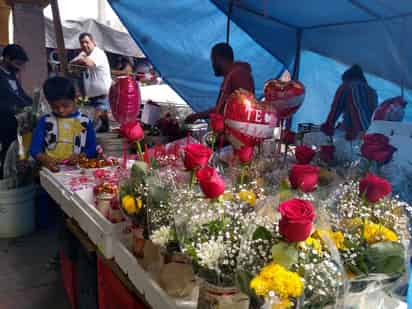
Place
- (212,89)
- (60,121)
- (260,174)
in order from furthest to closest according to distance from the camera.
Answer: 1. (212,89)
2. (60,121)
3. (260,174)

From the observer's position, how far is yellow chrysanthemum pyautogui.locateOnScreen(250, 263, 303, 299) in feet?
2.09

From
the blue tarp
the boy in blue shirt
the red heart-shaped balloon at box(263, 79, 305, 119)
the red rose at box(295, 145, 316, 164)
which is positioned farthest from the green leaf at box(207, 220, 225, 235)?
the blue tarp

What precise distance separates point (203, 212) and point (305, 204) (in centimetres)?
27

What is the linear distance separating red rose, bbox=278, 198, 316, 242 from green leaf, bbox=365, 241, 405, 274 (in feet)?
0.63

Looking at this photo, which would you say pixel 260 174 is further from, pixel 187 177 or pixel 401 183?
pixel 401 183

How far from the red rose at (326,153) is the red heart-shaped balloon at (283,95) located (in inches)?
11.9

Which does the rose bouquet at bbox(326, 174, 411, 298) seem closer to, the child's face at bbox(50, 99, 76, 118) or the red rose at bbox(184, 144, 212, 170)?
the red rose at bbox(184, 144, 212, 170)

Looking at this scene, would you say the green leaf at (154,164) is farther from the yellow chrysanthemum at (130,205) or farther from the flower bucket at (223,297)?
the flower bucket at (223,297)

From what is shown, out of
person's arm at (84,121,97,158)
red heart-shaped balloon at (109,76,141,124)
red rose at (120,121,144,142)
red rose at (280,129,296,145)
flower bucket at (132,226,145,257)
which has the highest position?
red heart-shaped balloon at (109,76,141,124)

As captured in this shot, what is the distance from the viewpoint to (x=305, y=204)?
68cm

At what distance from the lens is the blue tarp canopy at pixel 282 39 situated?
2508 mm

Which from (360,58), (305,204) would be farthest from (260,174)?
(360,58)

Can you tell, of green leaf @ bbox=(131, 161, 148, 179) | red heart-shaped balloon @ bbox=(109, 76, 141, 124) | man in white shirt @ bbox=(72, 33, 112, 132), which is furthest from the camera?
man in white shirt @ bbox=(72, 33, 112, 132)

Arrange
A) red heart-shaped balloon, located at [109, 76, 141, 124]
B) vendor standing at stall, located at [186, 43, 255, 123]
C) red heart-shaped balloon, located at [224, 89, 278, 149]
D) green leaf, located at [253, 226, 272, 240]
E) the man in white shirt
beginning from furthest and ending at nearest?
the man in white shirt
vendor standing at stall, located at [186, 43, 255, 123]
red heart-shaped balloon, located at [109, 76, 141, 124]
red heart-shaped balloon, located at [224, 89, 278, 149]
green leaf, located at [253, 226, 272, 240]
